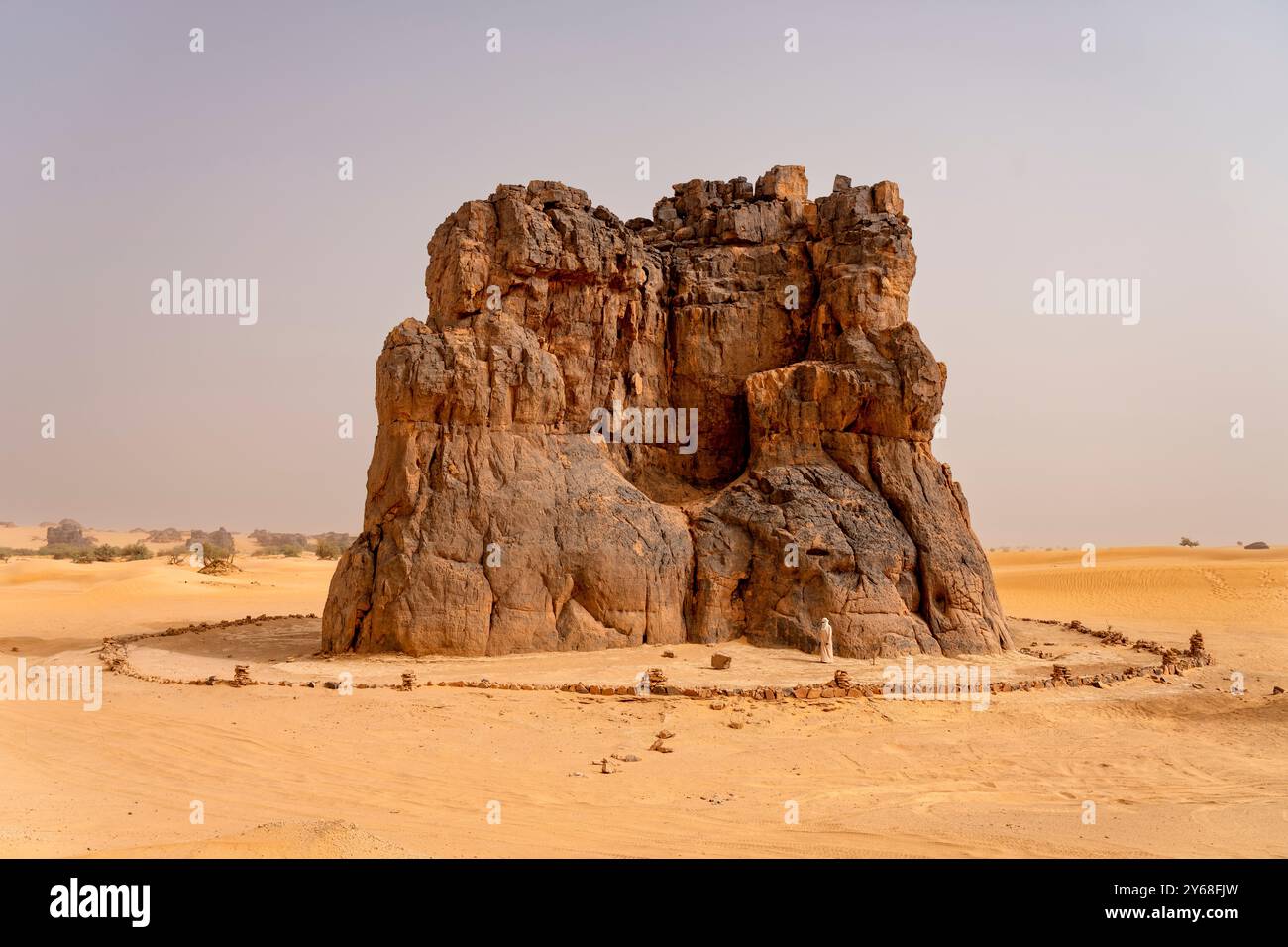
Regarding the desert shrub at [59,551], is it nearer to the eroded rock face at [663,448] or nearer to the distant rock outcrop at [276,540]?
the distant rock outcrop at [276,540]

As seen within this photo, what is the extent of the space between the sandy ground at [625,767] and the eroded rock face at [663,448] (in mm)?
1032

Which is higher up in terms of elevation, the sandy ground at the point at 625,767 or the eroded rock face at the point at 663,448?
the eroded rock face at the point at 663,448

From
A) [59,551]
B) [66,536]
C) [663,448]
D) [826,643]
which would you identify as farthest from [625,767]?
[66,536]

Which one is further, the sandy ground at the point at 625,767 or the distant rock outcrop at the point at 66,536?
the distant rock outcrop at the point at 66,536

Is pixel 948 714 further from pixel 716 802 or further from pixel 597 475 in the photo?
pixel 597 475

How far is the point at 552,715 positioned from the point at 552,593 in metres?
4.37

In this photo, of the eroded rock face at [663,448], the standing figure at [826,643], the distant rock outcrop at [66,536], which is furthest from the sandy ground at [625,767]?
the distant rock outcrop at [66,536]

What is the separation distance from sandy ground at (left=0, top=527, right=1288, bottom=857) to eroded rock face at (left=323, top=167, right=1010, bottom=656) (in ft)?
3.38

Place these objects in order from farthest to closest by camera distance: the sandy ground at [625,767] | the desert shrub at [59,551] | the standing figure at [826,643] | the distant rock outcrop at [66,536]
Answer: the distant rock outcrop at [66,536] → the desert shrub at [59,551] → the standing figure at [826,643] → the sandy ground at [625,767]

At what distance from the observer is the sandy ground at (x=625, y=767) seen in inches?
247

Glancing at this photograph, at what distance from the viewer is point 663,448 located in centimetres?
1928

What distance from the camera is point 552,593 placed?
48.6 feet

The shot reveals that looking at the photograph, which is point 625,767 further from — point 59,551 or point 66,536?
point 66,536
